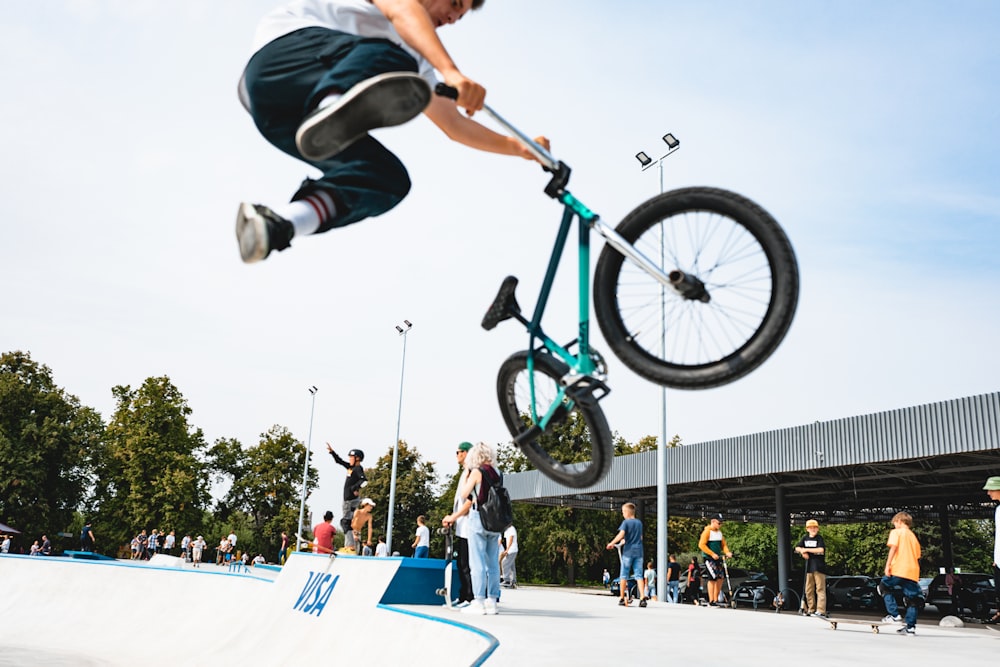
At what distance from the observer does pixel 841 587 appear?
95.5 ft

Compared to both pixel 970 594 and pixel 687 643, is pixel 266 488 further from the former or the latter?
pixel 687 643

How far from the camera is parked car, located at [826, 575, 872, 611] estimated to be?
94.3 ft

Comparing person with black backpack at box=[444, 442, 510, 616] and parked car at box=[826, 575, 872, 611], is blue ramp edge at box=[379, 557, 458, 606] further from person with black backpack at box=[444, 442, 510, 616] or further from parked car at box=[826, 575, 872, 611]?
parked car at box=[826, 575, 872, 611]

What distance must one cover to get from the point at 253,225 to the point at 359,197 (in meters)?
0.41

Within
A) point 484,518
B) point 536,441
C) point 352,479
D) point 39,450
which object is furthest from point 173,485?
point 536,441

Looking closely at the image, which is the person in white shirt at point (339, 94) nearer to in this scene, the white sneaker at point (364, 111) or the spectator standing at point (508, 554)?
the white sneaker at point (364, 111)

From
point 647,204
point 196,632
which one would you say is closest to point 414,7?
point 647,204

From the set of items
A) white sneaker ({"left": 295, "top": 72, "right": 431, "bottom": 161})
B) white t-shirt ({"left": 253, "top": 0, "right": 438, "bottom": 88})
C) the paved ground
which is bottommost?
the paved ground

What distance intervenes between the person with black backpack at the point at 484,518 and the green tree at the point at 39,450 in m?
49.1

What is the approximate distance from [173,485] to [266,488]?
40.5 feet

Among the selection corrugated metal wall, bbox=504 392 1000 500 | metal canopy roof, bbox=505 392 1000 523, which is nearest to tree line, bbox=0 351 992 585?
metal canopy roof, bbox=505 392 1000 523

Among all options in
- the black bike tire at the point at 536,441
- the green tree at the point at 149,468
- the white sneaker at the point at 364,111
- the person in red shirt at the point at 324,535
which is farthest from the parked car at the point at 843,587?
the green tree at the point at 149,468

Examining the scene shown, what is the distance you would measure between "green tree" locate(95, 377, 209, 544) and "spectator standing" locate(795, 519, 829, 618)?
156ft

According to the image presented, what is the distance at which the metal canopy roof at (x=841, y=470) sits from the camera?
20.4 meters
